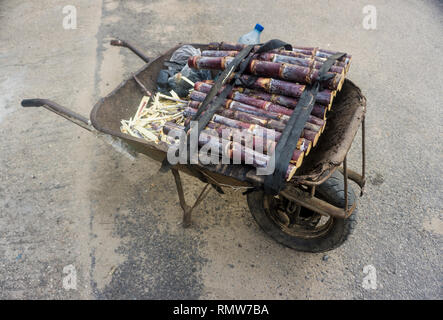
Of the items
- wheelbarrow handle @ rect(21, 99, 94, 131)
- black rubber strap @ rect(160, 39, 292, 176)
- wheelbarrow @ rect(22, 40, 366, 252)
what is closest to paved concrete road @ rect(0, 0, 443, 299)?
wheelbarrow @ rect(22, 40, 366, 252)

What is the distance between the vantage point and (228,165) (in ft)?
8.57

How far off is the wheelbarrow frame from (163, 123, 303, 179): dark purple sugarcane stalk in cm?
10

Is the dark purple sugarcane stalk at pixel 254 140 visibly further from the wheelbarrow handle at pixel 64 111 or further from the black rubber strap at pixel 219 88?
the wheelbarrow handle at pixel 64 111

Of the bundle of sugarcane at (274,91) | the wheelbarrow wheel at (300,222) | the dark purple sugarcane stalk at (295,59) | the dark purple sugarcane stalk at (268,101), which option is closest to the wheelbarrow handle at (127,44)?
the bundle of sugarcane at (274,91)

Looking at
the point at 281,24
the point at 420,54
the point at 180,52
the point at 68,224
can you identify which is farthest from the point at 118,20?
the point at 420,54

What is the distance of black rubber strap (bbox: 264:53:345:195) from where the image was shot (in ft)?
7.80

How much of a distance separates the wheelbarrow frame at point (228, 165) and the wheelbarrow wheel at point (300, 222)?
234 millimetres

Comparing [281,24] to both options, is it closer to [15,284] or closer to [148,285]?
[148,285]

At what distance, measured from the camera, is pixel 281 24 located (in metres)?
7.54

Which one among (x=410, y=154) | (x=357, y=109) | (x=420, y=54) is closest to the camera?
(x=357, y=109)

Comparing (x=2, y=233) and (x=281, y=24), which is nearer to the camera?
(x=2, y=233)

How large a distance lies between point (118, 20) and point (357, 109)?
7074 mm

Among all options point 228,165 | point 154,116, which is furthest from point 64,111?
point 228,165

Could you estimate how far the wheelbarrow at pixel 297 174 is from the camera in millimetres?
2598
